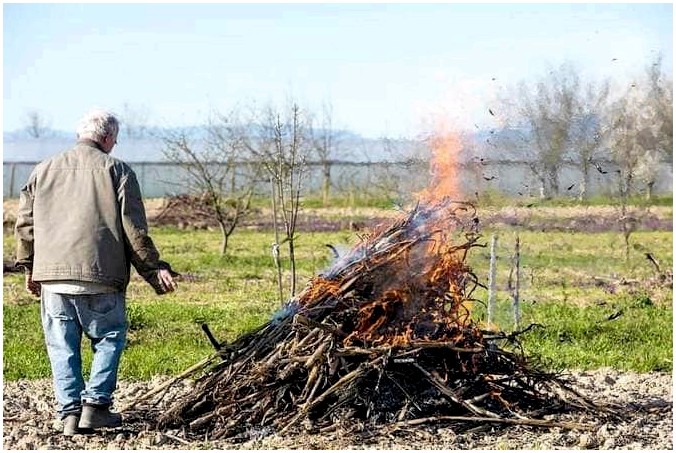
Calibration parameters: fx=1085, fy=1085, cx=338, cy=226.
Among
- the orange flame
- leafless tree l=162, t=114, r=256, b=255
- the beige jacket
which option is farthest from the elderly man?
leafless tree l=162, t=114, r=256, b=255

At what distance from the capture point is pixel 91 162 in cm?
652

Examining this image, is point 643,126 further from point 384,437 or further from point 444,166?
point 384,437

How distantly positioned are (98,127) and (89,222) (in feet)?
1.99

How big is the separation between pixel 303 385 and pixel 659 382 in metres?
3.30

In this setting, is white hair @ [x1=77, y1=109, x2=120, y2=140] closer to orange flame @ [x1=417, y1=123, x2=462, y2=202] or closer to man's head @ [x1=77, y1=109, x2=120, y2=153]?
man's head @ [x1=77, y1=109, x2=120, y2=153]

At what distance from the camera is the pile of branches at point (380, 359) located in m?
6.78

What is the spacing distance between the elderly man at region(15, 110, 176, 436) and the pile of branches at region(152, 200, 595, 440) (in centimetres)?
61

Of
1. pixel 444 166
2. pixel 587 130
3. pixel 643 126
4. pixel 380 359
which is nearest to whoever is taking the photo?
pixel 380 359

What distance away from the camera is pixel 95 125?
6621mm

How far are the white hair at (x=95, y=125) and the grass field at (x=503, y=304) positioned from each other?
225cm

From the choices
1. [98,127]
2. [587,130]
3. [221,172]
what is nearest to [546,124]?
[587,130]

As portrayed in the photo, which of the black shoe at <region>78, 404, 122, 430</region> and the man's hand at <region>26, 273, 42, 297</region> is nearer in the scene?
the black shoe at <region>78, 404, 122, 430</region>

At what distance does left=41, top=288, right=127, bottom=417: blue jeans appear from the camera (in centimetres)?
652

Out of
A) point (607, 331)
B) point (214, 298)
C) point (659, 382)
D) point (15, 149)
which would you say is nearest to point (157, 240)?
point (214, 298)
